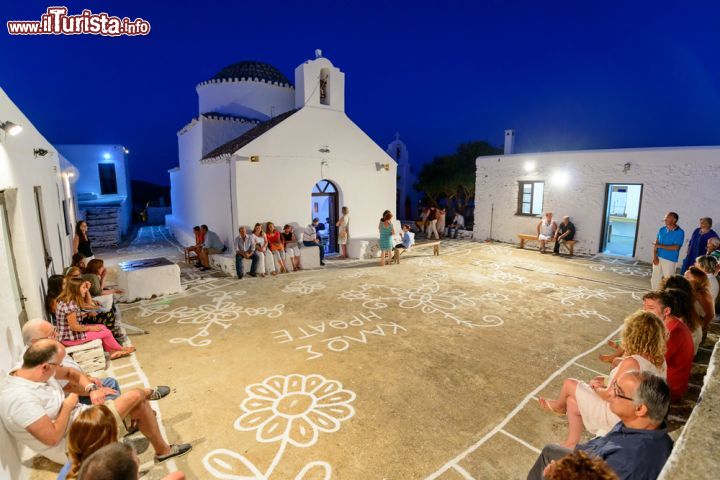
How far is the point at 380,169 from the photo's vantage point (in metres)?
13.4

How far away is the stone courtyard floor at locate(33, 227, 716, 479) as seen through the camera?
3.52 meters

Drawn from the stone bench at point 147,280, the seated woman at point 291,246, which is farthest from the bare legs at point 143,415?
the seated woman at point 291,246

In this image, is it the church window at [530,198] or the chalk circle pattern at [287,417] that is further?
the church window at [530,198]

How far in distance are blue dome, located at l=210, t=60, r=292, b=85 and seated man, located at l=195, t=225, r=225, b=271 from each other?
7.21 m

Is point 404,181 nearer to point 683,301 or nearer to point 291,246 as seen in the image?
point 291,246

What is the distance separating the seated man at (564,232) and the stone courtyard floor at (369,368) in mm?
3556

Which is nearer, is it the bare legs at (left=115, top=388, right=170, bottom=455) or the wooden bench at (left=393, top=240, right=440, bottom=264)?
the bare legs at (left=115, top=388, right=170, bottom=455)

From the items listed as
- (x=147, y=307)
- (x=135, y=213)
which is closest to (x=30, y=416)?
(x=147, y=307)

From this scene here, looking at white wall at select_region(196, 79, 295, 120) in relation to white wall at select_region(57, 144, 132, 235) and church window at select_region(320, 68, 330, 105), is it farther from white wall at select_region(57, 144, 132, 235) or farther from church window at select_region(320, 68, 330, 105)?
white wall at select_region(57, 144, 132, 235)

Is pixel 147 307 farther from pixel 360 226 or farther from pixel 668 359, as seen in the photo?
pixel 668 359

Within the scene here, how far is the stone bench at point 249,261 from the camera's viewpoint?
10.0 meters

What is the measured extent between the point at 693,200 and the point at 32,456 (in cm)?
1460

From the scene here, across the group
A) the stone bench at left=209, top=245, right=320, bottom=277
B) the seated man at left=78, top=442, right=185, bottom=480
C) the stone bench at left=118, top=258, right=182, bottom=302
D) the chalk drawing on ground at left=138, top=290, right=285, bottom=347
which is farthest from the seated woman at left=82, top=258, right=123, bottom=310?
the seated man at left=78, top=442, right=185, bottom=480

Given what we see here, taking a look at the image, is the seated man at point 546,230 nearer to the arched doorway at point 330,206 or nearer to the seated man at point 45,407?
the arched doorway at point 330,206
